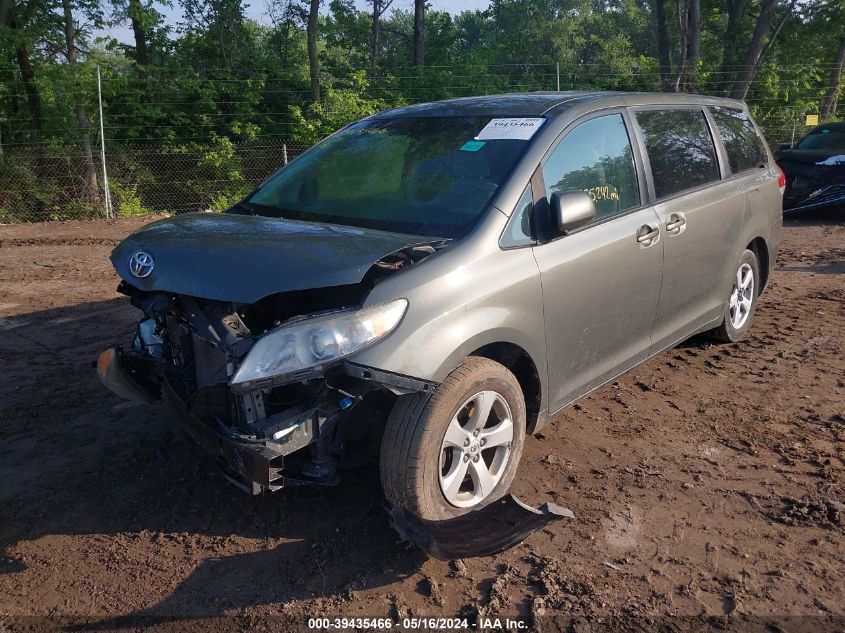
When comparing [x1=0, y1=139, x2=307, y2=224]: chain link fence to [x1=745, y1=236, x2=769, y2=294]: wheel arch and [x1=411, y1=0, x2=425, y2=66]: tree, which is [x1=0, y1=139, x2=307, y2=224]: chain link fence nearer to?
[x1=745, y1=236, x2=769, y2=294]: wheel arch

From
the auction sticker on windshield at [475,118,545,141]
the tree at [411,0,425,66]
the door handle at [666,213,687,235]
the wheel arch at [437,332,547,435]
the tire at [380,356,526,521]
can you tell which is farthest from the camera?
the tree at [411,0,425,66]

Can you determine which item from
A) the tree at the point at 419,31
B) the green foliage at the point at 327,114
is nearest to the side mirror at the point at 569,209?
the green foliage at the point at 327,114

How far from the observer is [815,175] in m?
12.0

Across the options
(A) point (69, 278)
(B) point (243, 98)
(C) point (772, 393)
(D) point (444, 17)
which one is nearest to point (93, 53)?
(B) point (243, 98)

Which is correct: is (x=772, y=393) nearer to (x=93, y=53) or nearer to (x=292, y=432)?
(x=292, y=432)

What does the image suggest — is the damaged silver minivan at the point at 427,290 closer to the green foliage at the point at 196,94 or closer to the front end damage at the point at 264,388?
the front end damage at the point at 264,388

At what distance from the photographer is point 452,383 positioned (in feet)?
10.1

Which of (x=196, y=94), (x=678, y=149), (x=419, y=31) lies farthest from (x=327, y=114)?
(x=678, y=149)

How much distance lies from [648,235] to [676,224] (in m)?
0.36

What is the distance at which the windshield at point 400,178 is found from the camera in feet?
11.8

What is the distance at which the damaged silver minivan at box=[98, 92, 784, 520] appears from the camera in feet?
9.53

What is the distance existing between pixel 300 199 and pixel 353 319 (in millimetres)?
1558

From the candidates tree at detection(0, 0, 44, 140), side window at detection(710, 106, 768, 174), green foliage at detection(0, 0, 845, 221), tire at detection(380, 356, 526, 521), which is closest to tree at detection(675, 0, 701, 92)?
green foliage at detection(0, 0, 845, 221)

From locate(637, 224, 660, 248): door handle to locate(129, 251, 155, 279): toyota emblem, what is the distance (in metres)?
2.54
